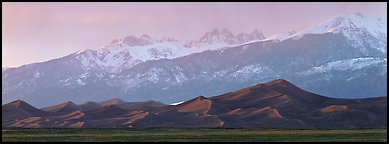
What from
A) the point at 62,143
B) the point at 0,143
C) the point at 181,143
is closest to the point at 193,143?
the point at 181,143

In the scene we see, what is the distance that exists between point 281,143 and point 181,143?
11402 millimetres

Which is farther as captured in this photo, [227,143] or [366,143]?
[227,143]

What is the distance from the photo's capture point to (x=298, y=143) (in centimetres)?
8450

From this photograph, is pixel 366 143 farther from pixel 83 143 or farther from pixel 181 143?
pixel 83 143

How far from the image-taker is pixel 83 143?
280 feet

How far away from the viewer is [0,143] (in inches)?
3287

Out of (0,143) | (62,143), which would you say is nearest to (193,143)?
(62,143)

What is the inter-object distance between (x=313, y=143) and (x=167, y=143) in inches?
640

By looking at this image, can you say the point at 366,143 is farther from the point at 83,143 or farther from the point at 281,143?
the point at 83,143

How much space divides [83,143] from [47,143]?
4069mm

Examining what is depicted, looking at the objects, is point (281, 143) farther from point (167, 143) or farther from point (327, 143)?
point (167, 143)

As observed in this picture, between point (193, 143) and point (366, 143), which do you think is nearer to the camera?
point (366, 143)

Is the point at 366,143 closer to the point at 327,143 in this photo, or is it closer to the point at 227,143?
the point at 327,143

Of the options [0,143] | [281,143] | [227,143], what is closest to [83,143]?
[0,143]
